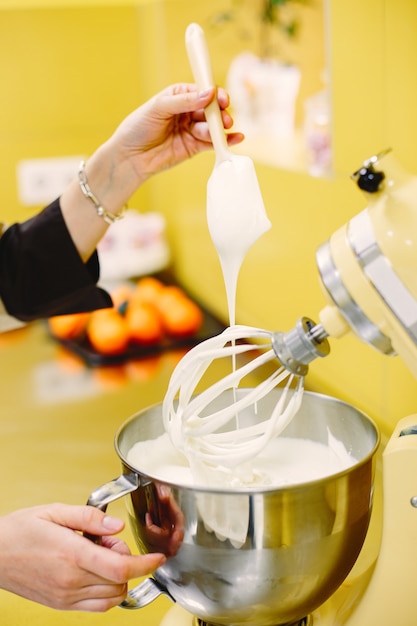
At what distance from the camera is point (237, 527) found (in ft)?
2.23

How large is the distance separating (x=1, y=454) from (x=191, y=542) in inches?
26.1

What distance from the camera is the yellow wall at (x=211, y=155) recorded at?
1.08 meters

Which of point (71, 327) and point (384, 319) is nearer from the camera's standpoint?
point (384, 319)

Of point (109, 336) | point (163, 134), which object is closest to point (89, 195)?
point (163, 134)

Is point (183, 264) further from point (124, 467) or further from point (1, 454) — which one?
point (124, 467)

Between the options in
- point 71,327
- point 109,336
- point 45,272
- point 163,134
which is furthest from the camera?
point 71,327

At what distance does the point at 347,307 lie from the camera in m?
0.67

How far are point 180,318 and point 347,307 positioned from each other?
1.08m

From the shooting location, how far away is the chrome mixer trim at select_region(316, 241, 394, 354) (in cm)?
67

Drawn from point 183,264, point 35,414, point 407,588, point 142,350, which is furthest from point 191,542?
point 183,264

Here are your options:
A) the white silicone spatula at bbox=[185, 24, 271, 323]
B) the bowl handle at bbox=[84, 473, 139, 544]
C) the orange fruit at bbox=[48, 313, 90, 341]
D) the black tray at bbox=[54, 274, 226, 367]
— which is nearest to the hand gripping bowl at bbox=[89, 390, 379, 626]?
the bowl handle at bbox=[84, 473, 139, 544]

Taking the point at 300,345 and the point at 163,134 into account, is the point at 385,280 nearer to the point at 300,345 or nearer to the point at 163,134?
the point at 300,345

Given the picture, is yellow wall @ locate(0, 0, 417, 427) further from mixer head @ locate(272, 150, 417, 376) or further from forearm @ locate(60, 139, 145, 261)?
mixer head @ locate(272, 150, 417, 376)

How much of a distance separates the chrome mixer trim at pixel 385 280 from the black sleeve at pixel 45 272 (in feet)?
2.34
